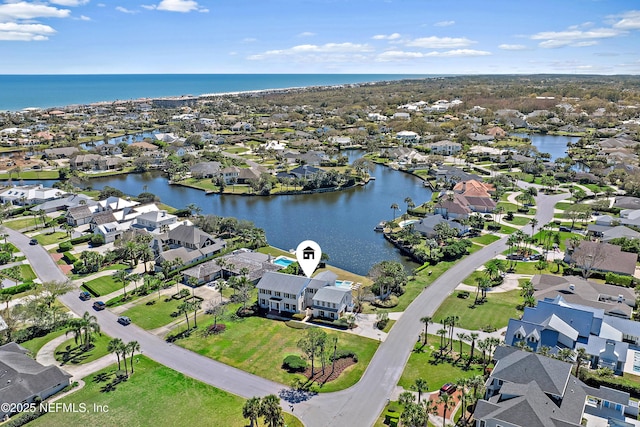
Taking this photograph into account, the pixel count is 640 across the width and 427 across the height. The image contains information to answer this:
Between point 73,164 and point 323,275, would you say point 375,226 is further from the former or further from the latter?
point 73,164

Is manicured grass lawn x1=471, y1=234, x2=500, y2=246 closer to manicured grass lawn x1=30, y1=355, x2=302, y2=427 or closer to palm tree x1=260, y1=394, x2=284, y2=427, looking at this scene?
manicured grass lawn x1=30, y1=355, x2=302, y2=427

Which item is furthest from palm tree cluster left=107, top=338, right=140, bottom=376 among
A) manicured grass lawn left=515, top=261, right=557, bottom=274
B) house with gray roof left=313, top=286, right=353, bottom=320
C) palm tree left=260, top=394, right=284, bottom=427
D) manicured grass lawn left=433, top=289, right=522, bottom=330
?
manicured grass lawn left=515, top=261, right=557, bottom=274

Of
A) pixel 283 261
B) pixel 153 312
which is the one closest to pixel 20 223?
pixel 153 312

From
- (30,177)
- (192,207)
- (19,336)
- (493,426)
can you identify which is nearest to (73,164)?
(30,177)

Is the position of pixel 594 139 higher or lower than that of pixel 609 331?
higher

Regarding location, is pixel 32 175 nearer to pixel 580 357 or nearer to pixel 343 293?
pixel 343 293

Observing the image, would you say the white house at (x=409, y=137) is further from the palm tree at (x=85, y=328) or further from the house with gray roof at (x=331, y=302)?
the palm tree at (x=85, y=328)
